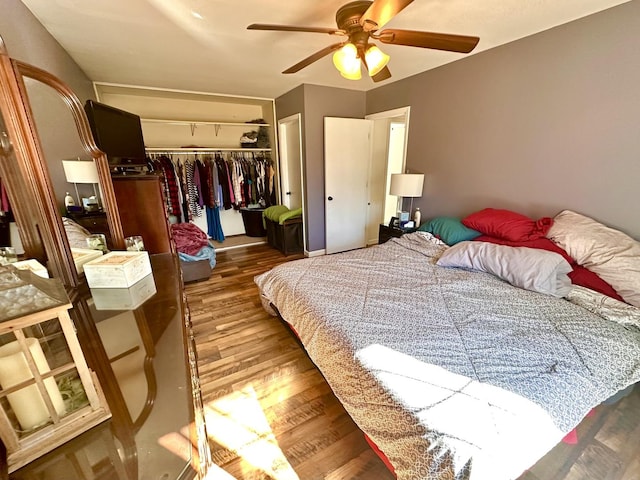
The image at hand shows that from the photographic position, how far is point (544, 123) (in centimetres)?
209

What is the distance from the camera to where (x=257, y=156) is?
182 inches

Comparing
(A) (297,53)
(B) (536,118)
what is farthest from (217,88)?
(B) (536,118)

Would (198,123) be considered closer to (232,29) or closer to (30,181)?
(232,29)

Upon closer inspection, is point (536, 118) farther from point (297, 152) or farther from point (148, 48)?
point (148, 48)

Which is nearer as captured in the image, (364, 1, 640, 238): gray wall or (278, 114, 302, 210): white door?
(364, 1, 640, 238): gray wall

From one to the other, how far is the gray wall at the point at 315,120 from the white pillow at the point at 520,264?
6.93ft

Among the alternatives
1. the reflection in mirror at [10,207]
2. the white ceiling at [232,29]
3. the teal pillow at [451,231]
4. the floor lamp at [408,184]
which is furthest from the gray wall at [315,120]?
the reflection in mirror at [10,207]

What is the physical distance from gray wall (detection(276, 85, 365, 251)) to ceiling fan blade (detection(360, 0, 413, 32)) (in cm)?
219

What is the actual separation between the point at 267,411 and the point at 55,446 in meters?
1.24

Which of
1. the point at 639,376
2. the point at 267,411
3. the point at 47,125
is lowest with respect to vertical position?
the point at 267,411

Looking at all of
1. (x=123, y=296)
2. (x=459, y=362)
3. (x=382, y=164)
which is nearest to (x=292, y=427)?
(x=459, y=362)

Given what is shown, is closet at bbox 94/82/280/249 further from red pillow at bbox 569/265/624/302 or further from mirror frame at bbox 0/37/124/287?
red pillow at bbox 569/265/624/302

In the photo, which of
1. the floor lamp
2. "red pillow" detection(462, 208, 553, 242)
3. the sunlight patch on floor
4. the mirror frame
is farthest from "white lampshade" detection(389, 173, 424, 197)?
the mirror frame

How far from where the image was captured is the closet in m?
3.97
